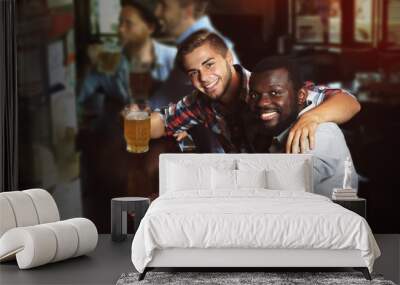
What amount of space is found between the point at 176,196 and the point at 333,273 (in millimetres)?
1627

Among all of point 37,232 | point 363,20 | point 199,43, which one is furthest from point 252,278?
point 363,20

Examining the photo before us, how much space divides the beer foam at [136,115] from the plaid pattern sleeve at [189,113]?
0.22m

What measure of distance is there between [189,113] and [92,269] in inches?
106

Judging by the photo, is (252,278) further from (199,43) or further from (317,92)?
(199,43)

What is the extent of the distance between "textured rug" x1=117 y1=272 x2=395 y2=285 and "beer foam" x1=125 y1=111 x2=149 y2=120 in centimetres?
273

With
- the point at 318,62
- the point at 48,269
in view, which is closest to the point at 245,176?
the point at 318,62

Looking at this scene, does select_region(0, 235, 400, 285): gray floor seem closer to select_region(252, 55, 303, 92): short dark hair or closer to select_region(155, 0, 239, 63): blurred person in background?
select_region(252, 55, 303, 92): short dark hair

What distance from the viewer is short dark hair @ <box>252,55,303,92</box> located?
882 cm

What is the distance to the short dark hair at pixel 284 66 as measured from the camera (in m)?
8.82

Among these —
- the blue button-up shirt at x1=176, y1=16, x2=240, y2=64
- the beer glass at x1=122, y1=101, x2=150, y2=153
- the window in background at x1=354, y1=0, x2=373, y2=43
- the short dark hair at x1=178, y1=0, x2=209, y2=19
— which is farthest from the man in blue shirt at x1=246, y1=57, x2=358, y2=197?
the beer glass at x1=122, y1=101, x2=150, y2=153

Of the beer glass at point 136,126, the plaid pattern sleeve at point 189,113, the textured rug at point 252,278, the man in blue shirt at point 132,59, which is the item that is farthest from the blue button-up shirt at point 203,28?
the textured rug at point 252,278

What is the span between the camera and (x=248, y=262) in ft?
20.4

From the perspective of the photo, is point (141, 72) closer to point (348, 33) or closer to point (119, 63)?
point (119, 63)

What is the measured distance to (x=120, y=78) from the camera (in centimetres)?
888
